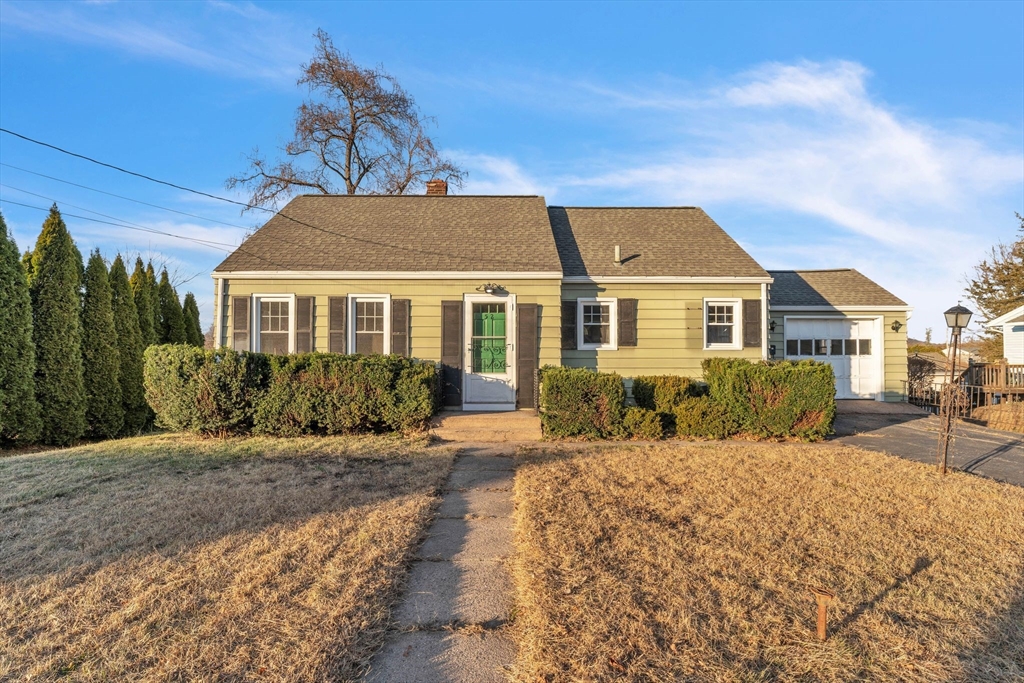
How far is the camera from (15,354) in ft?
29.0

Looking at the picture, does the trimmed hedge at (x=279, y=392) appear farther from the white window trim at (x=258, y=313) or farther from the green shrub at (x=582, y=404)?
the white window trim at (x=258, y=313)

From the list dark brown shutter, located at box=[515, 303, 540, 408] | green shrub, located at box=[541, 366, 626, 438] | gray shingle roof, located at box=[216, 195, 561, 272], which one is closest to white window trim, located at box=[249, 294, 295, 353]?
gray shingle roof, located at box=[216, 195, 561, 272]

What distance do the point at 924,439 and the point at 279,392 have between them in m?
10.7

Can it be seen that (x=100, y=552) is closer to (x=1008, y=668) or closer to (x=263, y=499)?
(x=263, y=499)

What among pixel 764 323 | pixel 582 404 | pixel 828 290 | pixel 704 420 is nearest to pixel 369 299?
pixel 582 404

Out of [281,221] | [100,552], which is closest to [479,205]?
[281,221]

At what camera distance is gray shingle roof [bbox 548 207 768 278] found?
11.5 m

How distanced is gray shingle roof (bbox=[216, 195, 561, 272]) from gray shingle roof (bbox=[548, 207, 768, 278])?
32.2 inches

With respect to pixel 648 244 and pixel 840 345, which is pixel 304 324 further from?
pixel 840 345

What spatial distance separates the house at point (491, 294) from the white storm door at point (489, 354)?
0.02m

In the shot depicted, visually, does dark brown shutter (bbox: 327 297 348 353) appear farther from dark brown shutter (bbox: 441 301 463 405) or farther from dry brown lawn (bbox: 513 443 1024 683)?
dry brown lawn (bbox: 513 443 1024 683)

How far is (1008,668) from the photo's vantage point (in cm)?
252

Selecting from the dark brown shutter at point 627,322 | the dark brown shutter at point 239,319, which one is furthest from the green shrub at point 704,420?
the dark brown shutter at point 239,319

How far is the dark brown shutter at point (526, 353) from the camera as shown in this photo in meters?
10.5
